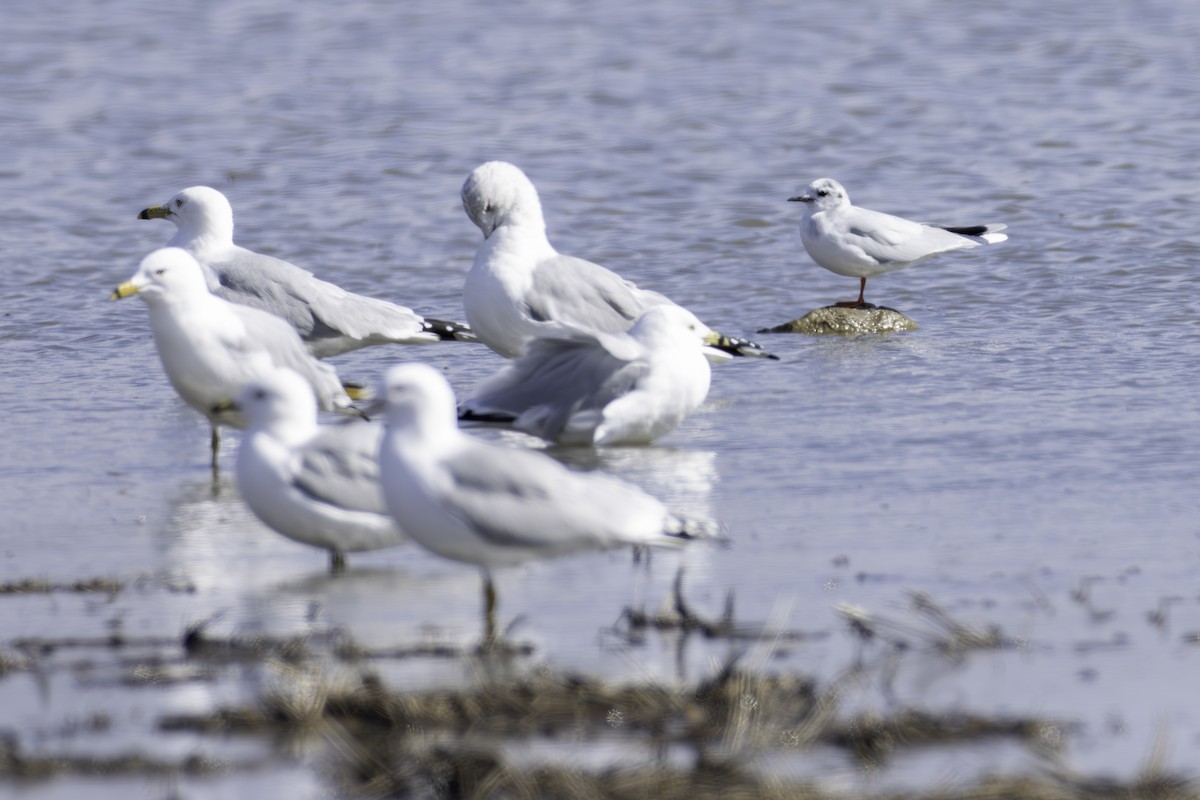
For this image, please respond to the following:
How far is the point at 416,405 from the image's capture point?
14.5ft

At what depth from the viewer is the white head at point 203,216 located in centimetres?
836

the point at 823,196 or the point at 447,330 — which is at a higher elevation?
the point at 823,196

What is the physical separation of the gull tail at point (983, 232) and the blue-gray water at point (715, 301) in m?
0.22

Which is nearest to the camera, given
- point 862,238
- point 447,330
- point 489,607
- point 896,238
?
point 489,607

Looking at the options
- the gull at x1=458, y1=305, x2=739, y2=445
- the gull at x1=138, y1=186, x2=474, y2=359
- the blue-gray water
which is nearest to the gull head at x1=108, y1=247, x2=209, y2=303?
the blue-gray water

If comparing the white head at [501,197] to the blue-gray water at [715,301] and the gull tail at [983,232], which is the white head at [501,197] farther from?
the gull tail at [983,232]

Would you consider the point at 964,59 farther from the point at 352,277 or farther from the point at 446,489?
the point at 446,489

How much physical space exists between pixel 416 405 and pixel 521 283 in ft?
12.0

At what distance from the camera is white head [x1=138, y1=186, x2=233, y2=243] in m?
8.36

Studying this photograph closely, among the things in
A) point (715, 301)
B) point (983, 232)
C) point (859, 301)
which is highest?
point (983, 232)

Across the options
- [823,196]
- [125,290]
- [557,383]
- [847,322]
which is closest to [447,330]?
[557,383]

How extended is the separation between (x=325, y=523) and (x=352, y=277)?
20.5ft

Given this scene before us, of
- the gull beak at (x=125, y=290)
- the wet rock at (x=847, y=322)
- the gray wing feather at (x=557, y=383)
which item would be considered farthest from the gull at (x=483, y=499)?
the wet rock at (x=847, y=322)

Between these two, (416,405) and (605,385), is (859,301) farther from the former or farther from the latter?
(416,405)
